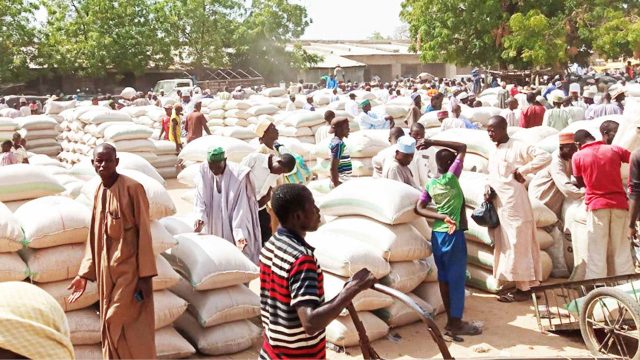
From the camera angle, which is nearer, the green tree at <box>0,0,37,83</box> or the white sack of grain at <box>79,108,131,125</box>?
the white sack of grain at <box>79,108,131,125</box>

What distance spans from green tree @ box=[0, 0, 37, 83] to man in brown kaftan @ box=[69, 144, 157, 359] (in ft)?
85.1

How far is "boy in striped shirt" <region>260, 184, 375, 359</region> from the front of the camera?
236cm

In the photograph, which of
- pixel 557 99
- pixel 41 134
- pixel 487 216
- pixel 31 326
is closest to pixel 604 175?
pixel 487 216

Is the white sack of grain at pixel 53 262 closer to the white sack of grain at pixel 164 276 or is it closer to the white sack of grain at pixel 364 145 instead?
the white sack of grain at pixel 164 276

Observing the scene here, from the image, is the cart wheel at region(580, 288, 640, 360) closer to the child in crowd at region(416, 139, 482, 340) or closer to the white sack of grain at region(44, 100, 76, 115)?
the child in crowd at region(416, 139, 482, 340)

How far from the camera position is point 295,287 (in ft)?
7.86

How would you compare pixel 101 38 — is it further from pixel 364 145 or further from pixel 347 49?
pixel 364 145

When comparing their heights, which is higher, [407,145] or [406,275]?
[407,145]

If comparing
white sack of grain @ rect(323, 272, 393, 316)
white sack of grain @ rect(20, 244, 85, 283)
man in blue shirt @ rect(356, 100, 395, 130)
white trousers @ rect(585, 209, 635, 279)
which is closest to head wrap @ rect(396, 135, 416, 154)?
white sack of grain @ rect(323, 272, 393, 316)

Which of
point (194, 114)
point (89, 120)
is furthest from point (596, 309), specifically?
point (89, 120)

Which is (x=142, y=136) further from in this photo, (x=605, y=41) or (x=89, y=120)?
(x=605, y=41)

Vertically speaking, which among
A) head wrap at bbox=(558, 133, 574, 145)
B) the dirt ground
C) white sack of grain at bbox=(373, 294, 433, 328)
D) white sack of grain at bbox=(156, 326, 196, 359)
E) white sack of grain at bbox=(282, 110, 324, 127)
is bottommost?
the dirt ground

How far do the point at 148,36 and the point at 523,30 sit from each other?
16695 mm

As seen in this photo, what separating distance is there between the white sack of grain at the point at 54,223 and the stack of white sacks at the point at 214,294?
72 cm
